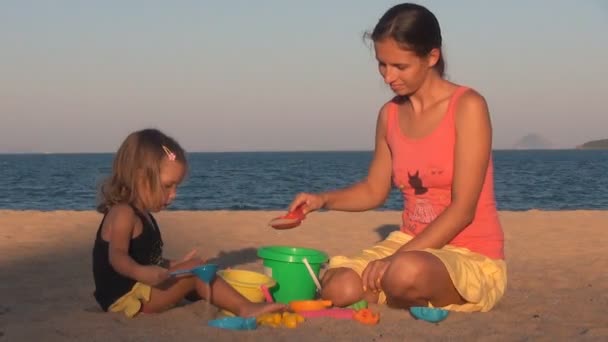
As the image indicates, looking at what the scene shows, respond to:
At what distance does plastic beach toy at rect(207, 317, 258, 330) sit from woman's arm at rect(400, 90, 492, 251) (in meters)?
0.80

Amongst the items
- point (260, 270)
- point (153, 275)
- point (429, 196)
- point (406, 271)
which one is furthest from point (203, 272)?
point (260, 270)

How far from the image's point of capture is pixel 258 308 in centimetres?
346

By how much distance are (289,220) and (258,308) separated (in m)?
0.46

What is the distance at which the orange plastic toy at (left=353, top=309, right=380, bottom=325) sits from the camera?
3.39 m

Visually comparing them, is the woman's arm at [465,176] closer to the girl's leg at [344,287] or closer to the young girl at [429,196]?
the young girl at [429,196]

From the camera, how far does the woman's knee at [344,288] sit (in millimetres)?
3678

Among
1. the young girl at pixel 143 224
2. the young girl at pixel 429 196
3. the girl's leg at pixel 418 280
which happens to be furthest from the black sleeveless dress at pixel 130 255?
the girl's leg at pixel 418 280

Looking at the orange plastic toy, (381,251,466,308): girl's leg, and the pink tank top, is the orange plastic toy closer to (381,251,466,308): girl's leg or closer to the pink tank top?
(381,251,466,308): girl's leg

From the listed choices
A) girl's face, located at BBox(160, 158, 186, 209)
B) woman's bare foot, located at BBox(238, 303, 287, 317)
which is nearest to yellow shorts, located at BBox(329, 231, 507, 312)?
woman's bare foot, located at BBox(238, 303, 287, 317)

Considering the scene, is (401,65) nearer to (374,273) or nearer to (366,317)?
(374,273)

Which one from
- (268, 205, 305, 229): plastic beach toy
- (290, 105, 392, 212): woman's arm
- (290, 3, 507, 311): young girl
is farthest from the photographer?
(290, 105, 392, 212): woman's arm

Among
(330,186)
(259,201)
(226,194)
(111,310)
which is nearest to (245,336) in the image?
(111,310)

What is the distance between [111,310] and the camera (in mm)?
3670

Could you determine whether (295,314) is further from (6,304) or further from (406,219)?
(6,304)
